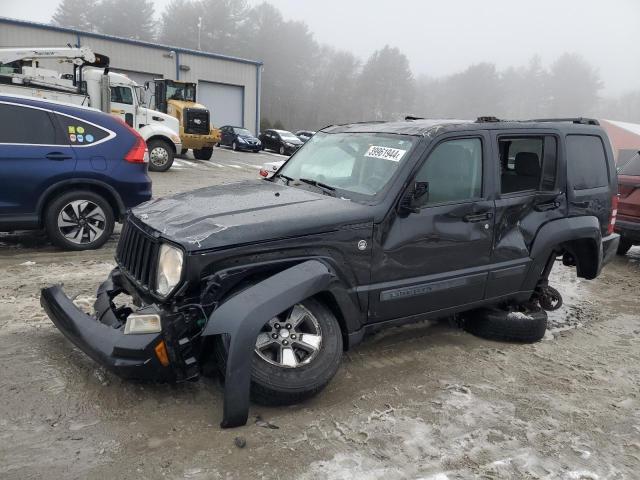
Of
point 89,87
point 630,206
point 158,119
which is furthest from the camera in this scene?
point 158,119

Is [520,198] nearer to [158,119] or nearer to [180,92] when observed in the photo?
[158,119]

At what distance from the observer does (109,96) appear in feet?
53.1

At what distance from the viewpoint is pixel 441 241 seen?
3840 mm

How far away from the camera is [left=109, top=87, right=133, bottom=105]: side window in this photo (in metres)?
16.5

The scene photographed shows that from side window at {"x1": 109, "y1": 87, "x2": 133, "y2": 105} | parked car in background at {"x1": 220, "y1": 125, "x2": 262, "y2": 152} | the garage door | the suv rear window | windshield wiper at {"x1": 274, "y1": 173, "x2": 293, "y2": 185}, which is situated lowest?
windshield wiper at {"x1": 274, "y1": 173, "x2": 293, "y2": 185}

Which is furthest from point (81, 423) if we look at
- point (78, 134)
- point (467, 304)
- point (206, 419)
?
point (78, 134)

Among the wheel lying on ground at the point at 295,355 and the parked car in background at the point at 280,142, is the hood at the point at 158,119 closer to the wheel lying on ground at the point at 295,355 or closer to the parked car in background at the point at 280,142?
the parked car in background at the point at 280,142

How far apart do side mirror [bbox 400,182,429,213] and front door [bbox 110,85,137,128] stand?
14.8 meters

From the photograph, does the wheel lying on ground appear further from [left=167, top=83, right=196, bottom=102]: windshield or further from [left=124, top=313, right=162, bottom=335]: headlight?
[left=167, top=83, right=196, bottom=102]: windshield

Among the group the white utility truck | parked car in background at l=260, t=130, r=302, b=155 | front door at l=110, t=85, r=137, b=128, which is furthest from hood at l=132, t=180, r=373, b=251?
parked car in background at l=260, t=130, r=302, b=155

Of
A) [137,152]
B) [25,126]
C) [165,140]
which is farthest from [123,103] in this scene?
[25,126]

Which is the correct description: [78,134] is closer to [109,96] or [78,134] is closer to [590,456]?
[590,456]

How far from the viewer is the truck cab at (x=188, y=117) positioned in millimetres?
21203

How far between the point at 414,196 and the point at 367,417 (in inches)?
57.5
